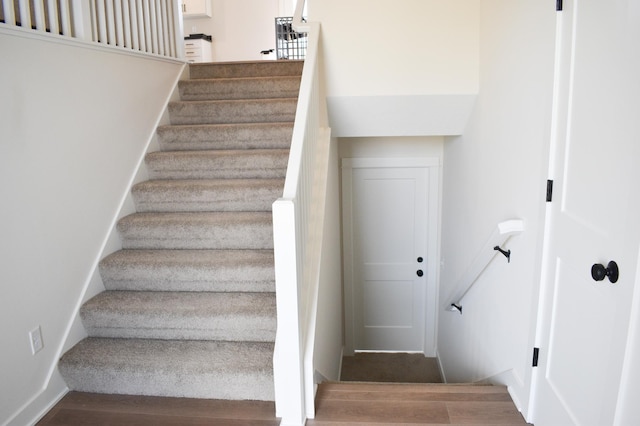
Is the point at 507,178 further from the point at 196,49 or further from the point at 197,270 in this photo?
the point at 196,49

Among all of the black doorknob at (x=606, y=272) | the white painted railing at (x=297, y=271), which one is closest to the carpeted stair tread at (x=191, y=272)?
the white painted railing at (x=297, y=271)

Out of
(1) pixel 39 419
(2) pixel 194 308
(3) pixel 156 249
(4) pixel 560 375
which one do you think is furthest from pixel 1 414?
(4) pixel 560 375

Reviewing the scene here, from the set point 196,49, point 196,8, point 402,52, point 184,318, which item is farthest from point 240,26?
point 184,318

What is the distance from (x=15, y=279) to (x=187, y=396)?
3.18ft

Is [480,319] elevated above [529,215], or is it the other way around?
[529,215]

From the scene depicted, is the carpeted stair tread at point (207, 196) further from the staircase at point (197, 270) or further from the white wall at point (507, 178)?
the white wall at point (507, 178)

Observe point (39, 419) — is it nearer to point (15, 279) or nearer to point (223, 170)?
point (15, 279)

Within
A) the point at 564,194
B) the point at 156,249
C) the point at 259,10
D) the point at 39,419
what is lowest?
the point at 39,419

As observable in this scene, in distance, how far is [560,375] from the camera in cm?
175

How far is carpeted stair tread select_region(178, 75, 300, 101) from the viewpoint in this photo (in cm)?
385

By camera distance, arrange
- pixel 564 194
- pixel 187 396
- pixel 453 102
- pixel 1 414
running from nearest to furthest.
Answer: pixel 564 194 → pixel 1 414 → pixel 187 396 → pixel 453 102

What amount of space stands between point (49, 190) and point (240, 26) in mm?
5829

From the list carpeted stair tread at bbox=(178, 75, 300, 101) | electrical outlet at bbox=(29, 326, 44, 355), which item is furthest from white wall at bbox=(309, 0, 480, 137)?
electrical outlet at bbox=(29, 326, 44, 355)

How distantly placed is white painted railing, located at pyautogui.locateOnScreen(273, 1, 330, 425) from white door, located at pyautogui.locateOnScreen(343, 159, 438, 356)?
7.50ft
